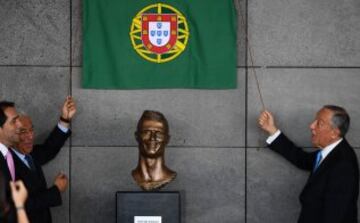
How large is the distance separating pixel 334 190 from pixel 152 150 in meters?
1.36

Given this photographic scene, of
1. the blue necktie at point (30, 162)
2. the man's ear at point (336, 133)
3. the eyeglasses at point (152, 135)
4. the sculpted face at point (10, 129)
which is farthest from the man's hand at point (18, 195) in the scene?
the man's ear at point (336, 133)

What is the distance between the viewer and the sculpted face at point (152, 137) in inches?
188

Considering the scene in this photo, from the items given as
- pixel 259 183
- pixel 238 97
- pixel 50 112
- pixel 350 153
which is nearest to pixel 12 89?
pixel 50 112

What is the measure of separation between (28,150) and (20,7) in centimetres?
137

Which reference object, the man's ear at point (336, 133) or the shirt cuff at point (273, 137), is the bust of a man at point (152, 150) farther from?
the man's ear at point (336, 133)

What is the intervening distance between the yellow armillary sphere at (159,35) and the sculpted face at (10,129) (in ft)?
4.30

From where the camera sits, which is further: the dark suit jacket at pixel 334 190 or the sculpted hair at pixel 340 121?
the sculpted hair at pixel 340 121

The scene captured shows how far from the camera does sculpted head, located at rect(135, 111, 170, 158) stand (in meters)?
4.79

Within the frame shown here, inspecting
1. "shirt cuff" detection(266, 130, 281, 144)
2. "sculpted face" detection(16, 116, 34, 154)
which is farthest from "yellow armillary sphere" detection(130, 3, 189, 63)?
"sculpted face" detection(16, 116, 34, 154)

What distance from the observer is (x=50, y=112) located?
553 cm

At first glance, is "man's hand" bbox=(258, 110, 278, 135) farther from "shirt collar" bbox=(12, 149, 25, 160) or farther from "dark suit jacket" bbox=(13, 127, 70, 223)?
"shirt collar" bbox=(12, 149, 25, 160)

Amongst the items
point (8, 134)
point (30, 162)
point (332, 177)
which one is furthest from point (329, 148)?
point (8, 134)

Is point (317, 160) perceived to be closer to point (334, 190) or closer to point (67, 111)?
point (334, 190)

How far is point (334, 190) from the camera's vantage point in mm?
4461
